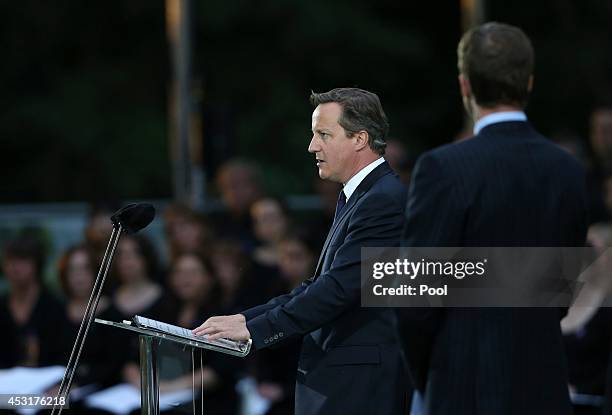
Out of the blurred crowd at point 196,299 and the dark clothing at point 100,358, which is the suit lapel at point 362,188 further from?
the dark clothing at point 100,358

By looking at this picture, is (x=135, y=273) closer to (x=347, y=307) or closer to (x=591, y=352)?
(x=591, y=352)

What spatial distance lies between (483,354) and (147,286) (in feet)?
17.2

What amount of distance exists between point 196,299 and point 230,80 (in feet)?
46.1

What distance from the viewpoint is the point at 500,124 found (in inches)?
164

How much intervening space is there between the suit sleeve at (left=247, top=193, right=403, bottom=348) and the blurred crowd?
2.79 m

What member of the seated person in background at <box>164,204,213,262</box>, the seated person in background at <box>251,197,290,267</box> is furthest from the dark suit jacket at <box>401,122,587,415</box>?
the seated person in background at <box>251,197,290,267</box>

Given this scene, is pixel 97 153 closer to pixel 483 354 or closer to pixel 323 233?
pixel 323 233

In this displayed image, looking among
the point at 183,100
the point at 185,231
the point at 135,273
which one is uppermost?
the point at 183,100

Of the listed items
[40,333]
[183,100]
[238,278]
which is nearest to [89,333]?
[40,333]

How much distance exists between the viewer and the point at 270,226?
10.1m

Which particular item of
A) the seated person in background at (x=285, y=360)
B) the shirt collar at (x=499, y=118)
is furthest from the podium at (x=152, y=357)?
the seated person in background at (x=285, y=360)

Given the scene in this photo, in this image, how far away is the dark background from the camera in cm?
2136

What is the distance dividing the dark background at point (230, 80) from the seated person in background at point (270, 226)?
10121 millimetres

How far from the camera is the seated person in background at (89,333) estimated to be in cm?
827
